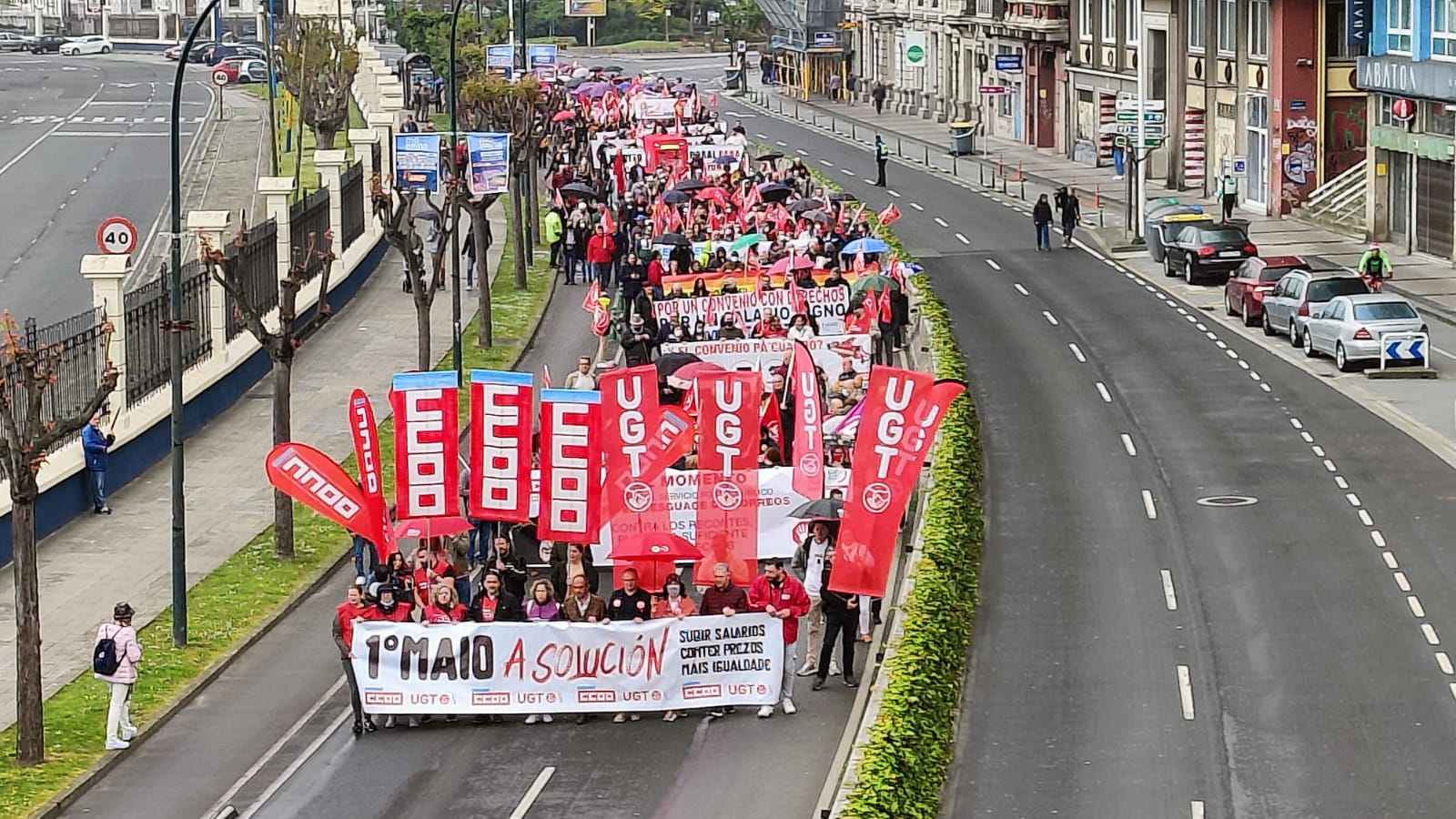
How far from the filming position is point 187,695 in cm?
2459

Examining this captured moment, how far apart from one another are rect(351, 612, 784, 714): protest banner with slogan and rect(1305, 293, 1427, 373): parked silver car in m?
21.8

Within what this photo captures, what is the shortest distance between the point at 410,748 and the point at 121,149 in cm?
6811

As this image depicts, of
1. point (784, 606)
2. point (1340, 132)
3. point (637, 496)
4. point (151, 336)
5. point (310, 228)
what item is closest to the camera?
point (784, 606)

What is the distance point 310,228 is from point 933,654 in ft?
91.9

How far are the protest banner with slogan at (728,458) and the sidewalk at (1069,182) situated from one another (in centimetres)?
2667

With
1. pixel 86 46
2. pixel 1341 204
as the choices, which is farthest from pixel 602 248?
pixel 86 46

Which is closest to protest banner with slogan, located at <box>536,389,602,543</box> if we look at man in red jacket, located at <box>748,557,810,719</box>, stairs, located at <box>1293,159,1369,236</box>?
man in red jacket, located at <box>748,557,810,719</box>

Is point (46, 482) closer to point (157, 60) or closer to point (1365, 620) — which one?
point (1365, 620)

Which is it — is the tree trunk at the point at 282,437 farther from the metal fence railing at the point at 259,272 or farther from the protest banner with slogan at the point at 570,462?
the metal fence railing at the point at 259,272

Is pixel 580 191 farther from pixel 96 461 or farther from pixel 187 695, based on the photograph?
pixel 187 695

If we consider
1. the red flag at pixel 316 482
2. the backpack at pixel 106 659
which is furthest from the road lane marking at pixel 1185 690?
the backpack at pixel 106 659

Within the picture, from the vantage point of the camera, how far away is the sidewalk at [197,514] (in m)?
27.3

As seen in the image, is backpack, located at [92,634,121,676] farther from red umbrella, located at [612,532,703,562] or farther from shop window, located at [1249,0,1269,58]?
shop window, located at [1249,0,1269,58]

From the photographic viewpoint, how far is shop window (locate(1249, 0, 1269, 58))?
2697 inches
